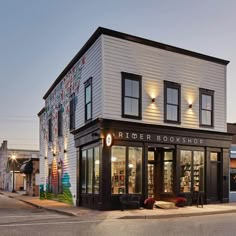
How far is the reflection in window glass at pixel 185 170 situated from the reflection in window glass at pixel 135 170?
2871 mm

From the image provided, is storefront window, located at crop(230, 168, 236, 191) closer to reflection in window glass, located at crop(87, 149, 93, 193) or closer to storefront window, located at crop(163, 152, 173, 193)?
storefront window, located at crop(163, 152, 173, 193)

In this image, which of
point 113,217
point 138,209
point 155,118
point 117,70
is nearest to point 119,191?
point 138,209

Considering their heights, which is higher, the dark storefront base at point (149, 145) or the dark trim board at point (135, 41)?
the dark trim board at point (135, 41)

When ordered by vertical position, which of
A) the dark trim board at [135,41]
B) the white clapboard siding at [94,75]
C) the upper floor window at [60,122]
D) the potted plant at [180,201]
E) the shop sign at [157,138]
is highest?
the dark trim board at [135,41]

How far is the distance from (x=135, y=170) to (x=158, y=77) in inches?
205

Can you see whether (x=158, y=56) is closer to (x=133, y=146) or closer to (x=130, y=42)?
(x=130, y=42)

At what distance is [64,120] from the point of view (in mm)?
29562

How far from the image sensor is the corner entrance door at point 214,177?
2459cm

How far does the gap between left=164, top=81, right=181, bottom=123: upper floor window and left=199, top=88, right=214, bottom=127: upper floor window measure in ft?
5.52

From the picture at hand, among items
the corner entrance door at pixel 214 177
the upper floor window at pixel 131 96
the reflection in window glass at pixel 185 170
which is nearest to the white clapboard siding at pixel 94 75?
the upper floor window at pixel 131 96

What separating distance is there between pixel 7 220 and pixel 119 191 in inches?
223

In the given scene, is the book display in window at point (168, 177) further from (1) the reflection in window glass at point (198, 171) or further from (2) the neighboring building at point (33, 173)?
(2) the neighboring building at point (33, 173)

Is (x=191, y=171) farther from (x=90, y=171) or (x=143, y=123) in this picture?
(x=90, y=171)

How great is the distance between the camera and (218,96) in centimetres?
2562
